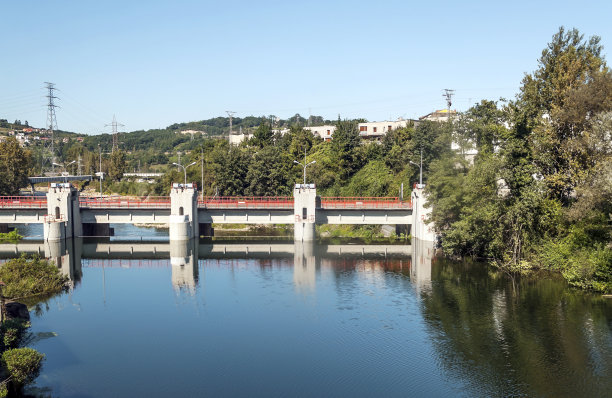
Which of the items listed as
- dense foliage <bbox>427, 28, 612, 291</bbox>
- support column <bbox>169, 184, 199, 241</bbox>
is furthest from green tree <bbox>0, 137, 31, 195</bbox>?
dense foliage <bbox>427, 28, 612, 291</bbox>

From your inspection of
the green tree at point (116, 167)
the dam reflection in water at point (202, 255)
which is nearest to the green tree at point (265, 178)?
the dam reflection in water at point (202, 255)

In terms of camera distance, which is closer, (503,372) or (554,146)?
(503,372)

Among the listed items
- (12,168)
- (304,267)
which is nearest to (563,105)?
(304,267)

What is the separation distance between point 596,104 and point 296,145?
66.2 metres

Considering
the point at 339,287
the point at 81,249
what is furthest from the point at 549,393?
the point at 81,249

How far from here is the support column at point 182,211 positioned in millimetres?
64625

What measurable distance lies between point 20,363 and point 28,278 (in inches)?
779

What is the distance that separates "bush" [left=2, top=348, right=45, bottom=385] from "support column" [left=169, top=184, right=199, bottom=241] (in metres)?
40.3

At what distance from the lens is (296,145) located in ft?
341

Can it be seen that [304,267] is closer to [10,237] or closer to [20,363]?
[20,363]

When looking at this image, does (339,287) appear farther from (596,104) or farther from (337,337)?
(596,104)

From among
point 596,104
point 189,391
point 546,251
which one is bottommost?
point 189,391

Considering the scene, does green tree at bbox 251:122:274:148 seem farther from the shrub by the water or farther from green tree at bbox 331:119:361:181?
the shrub by the water

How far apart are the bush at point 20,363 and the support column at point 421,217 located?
45668 mm
